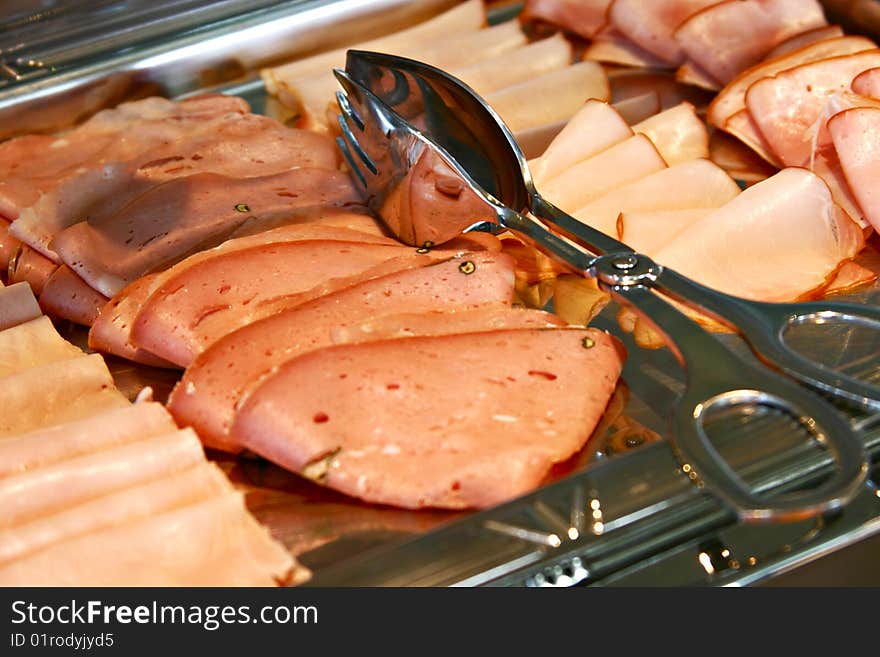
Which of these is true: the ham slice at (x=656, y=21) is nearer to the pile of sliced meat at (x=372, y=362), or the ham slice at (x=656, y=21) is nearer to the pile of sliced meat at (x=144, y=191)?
the pile of sliced meat at (x=144, y=191)

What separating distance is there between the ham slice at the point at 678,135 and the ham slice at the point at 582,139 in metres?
0.06

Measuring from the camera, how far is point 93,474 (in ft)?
3.37

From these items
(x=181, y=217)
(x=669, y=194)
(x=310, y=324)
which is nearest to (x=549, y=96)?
(x=669, y=194)

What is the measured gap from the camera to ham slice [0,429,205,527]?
3.30 ft

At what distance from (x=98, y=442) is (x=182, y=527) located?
16cm

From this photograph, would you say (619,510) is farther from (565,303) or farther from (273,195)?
(273,195)

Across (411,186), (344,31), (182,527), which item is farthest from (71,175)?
(182,527)

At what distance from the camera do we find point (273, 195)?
63.4 inches

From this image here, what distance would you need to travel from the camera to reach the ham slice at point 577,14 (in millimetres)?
2158

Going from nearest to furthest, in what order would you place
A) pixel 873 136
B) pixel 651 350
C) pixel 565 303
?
1. pixel 651 350
2. pixel 565 303
3. pixel 873 136

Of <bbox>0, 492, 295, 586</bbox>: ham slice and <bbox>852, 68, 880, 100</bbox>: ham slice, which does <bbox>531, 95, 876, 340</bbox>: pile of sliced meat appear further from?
<bbox>0, 492, 295, 586</bbox>: ham slice

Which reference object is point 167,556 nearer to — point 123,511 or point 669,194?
point 123,511

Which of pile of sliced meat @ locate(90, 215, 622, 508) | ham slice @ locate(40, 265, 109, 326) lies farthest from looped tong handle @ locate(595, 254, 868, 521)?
ham slice @ locate(40, 265, 109, 326)

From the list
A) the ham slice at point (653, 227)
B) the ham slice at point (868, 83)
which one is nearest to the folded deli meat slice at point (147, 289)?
the ham slice at point (653, 227)
